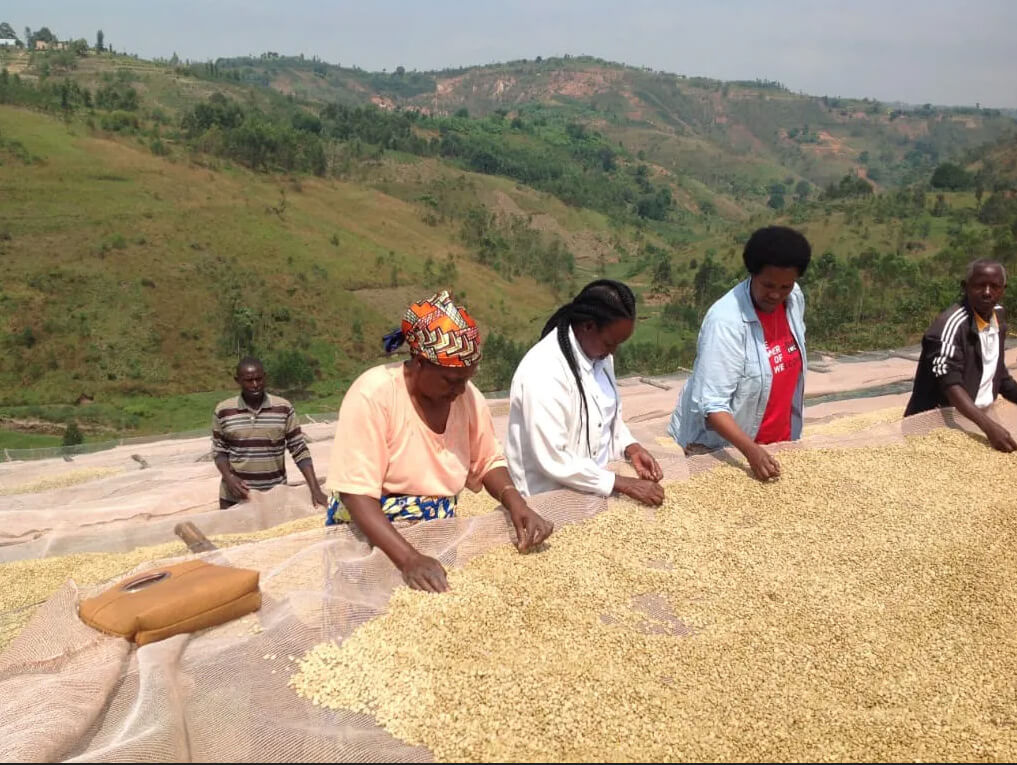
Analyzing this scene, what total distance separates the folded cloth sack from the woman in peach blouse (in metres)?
0.39

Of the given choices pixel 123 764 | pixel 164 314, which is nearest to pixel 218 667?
pixel 123 764

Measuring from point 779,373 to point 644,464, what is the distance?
0.73 metres

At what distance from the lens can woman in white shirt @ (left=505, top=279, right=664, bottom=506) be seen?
108 inches

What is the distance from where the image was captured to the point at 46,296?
27188 mm

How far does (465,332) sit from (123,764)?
1304 millimetres

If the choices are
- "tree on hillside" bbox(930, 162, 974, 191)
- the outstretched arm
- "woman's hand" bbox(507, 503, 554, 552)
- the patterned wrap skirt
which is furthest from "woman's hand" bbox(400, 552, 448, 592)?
"tree on hillside" bbox(930, 162, 974, 191)

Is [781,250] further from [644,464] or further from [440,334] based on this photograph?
[440,334]

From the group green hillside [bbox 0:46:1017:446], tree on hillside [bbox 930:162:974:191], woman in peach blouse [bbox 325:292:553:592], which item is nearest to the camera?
woman in peach blouse [bbox 325:292:553:592]

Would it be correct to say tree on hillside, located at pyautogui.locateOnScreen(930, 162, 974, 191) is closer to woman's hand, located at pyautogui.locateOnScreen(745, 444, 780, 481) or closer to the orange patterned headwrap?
woman's hand, located at pyautogui.locateOnScreen(745, 444, 780, 481)

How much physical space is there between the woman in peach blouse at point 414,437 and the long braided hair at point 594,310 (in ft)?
1.39

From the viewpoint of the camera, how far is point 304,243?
3606 cm

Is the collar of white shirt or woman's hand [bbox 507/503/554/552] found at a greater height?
the collar of white shirt

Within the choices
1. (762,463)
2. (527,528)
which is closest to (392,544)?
(527,528)

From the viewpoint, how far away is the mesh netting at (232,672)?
5.57ft
